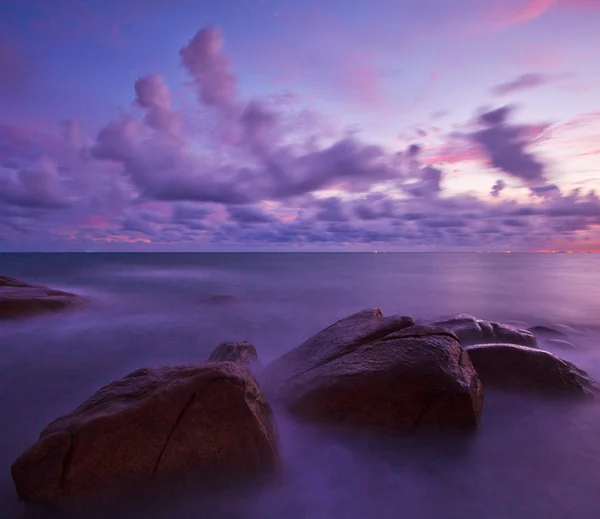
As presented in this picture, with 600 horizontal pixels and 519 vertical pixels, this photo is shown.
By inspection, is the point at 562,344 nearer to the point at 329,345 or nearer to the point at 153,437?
the point at 329,345

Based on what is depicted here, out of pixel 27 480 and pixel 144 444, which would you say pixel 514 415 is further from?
pixel 27 480

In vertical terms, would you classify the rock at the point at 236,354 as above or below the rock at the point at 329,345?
below

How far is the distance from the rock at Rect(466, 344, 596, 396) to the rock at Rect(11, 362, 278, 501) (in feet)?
13.9

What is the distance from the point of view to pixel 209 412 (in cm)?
388

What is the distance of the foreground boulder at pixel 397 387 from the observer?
4797mm

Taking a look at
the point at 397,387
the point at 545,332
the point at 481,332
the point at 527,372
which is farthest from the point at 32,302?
the point at 545,332

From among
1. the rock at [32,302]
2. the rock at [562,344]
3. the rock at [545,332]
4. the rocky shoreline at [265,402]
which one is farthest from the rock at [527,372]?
the rock at [32,302]

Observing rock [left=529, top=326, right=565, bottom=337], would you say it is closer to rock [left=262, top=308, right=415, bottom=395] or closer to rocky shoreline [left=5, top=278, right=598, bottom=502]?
rocky shoreline [left=5, top=278, right=598, bottom=502]

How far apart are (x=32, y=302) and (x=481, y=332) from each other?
1444 centimetres

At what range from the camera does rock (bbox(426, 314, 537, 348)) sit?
825cm

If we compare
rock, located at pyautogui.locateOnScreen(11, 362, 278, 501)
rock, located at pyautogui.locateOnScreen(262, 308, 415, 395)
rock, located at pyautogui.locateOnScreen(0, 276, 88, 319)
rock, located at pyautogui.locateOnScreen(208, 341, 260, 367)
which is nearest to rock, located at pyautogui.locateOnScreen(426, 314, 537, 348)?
rock, located at pyautogui.locateOnScreen(262, 308, 415, 395)

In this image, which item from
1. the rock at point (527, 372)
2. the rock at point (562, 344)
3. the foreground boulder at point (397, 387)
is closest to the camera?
the foreground boulder at point (397, 387)

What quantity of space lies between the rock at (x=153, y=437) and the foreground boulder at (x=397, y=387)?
113 cm

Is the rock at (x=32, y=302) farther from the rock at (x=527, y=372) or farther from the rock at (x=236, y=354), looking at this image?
the rock at (x=527, y=372)
